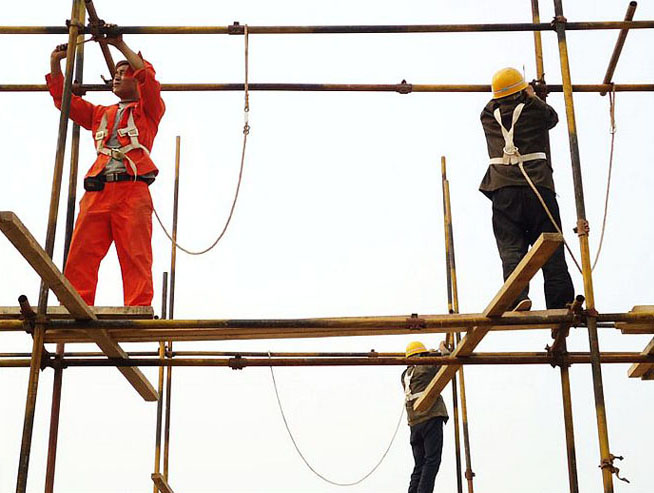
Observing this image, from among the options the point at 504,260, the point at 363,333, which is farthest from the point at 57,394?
the point at 504,260

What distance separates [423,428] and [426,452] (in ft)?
0.95

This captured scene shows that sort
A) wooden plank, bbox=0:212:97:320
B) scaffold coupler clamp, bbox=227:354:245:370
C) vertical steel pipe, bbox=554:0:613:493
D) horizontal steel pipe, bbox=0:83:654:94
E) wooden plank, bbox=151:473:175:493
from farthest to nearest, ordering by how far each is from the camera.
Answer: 1. wooden plank, bbox=151:473:175:493
2. horizontal steel pipe, bbox=0:83:654:94
3. scaffold coupler clamp, bbox=227:354:245:370
4. vertical steel pipe, bbox=554:0:613:493
5. wooden plank, bbox=0:212:97:320

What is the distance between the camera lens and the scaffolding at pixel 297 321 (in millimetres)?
6898

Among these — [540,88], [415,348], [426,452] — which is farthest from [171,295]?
[540,88]

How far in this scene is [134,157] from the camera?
8.34 meters

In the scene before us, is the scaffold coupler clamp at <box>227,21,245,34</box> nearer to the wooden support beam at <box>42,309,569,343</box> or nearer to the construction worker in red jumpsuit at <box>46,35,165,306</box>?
the construction worker in red jumpsuit at <box>46,35,165,306</box>

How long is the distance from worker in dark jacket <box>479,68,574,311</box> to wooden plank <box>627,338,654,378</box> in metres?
1.28

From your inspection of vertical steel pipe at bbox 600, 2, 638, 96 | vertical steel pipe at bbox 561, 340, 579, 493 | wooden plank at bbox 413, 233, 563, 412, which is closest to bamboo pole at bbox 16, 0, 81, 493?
wooden plank at bbox 413, 233, 563, 412

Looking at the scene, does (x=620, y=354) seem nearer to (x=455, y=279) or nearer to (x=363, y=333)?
(x=363, y=333)

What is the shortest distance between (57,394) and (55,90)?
2.56 meters

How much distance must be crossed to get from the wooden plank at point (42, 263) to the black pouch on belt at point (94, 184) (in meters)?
1.44

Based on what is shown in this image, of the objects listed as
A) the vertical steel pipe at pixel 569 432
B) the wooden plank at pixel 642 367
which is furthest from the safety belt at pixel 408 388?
the vertical steel pipe at pixel 569 432

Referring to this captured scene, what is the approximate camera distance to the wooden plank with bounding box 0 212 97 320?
6.13 meters

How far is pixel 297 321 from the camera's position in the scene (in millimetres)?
7211
